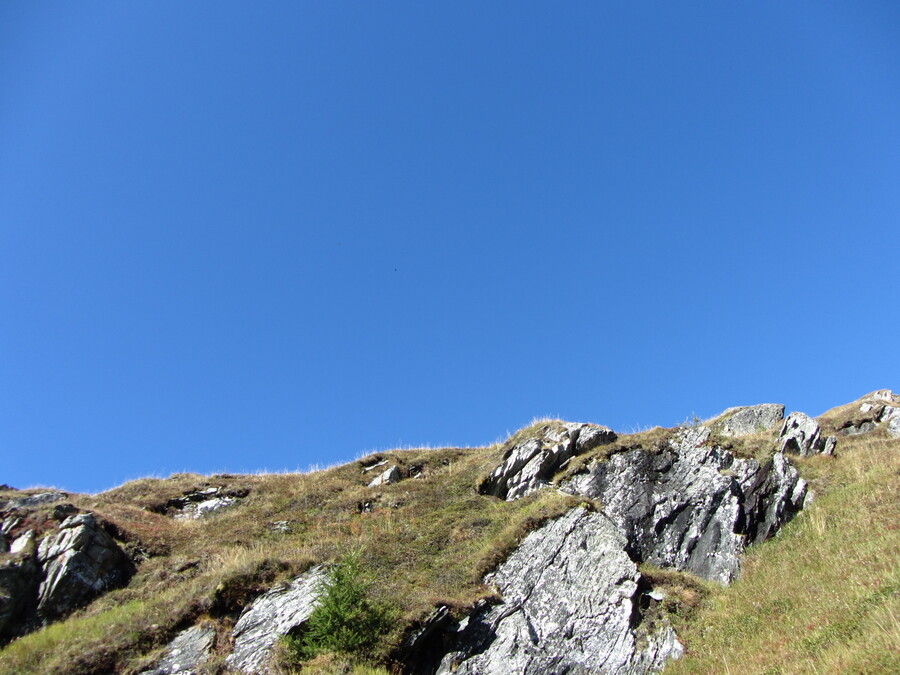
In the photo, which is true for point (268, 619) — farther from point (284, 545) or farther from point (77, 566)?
point (77, 566)

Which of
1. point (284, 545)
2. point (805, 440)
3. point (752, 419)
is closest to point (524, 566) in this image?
point (284, 545)

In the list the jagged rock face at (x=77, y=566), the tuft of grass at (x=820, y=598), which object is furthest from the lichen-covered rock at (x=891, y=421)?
the jagged rock face at (x=77, y=566)

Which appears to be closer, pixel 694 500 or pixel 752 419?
pixel 694 500

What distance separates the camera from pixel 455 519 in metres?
24.0

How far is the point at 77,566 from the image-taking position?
64.8ft

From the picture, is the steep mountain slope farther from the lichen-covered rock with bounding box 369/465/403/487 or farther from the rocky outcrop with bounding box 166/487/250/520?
the lichen-covered rock with bounding box 369/465/403/487

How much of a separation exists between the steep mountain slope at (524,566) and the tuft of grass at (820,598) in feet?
0.23

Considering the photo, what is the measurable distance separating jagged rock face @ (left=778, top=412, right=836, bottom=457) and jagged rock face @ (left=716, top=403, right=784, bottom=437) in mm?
5860

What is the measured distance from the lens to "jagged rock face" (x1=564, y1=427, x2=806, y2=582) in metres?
18.9

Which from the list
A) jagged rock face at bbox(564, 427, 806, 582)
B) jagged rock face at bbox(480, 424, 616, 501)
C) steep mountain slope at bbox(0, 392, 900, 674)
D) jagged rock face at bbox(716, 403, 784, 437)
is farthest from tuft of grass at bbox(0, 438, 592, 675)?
jagged rock face at bbox(716, 403, 784, 437)

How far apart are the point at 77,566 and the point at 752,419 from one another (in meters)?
36.8

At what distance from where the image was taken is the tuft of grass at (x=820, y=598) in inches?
443

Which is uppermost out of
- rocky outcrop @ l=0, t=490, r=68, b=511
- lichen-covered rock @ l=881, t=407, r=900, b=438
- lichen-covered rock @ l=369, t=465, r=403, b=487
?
lichen-covered rock @ l=881, t=407, r=900, b=438

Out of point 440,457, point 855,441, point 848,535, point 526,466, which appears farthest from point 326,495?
point 855,441
